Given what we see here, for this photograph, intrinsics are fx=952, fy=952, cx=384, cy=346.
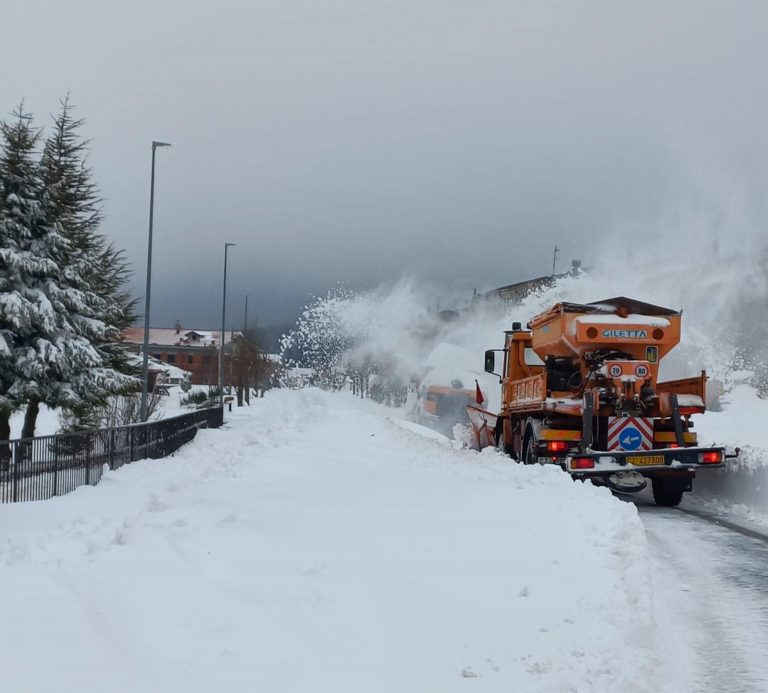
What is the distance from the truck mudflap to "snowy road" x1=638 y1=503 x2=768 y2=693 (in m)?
1.57

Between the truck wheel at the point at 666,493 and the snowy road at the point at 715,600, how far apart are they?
228 centimetres

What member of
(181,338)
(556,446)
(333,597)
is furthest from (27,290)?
(181,338)

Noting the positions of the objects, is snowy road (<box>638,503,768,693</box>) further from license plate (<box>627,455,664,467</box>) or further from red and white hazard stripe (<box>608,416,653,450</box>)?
red and white hazard stripe (<box>608,416,653,450</box>)

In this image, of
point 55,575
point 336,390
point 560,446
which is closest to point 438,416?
point 560,446

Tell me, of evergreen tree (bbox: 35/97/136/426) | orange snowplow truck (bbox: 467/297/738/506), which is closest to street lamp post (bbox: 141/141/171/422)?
evergreen tree (bbox: 35/97/136/426)

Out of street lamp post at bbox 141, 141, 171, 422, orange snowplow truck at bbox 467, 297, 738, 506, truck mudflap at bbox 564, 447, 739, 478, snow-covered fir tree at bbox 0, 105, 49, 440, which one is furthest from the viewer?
street lamp post at bbox 141, 141, 171, 422

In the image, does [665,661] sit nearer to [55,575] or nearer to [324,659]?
[324,659]

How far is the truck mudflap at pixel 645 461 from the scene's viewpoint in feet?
46.3

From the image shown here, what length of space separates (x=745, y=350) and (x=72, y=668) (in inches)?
1900

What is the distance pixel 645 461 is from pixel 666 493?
128cm

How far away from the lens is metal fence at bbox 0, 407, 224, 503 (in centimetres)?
1249

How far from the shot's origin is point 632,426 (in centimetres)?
1480

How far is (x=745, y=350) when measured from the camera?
48.7 m

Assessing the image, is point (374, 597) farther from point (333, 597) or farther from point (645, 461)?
point (645, 461)
